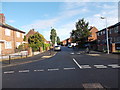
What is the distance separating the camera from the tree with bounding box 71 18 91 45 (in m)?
51.9

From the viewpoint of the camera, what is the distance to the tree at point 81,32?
5194 cm

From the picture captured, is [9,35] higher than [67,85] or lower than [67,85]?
higher

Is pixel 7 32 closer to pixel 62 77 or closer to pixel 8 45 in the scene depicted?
pixel 8 45


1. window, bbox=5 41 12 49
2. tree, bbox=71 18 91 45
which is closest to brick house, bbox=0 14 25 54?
window, bbox=5 41 12 49

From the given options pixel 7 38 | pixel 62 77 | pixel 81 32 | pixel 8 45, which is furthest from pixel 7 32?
Answer: pixel 81 32

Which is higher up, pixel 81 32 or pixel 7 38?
pixel 81 32

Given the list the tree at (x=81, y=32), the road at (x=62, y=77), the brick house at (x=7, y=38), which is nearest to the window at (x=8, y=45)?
the brick house at (x=7, y=38)

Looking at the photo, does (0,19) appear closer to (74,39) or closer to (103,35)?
(103,35)

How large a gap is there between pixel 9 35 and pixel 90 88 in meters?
26.3

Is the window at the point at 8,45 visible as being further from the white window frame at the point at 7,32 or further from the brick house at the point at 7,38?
the white window frame at the point at 7,32

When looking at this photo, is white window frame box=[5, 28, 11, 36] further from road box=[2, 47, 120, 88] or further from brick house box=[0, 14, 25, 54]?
road box=[2, 47, 120, 88]

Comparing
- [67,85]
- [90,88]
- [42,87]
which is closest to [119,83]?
[90,88]

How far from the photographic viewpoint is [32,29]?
2532 inches

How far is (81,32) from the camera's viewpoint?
2082 inches
